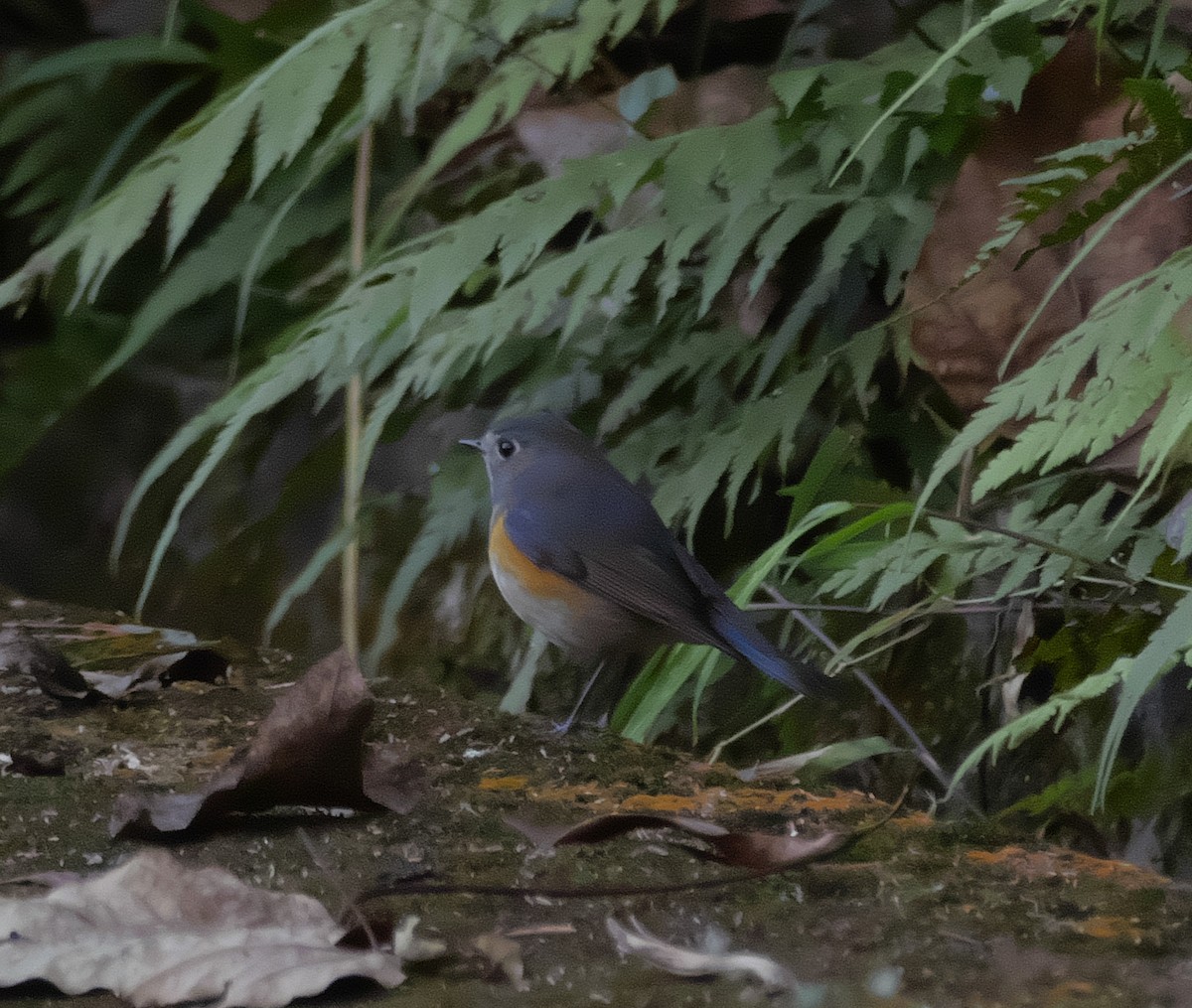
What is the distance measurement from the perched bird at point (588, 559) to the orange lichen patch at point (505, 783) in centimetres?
59

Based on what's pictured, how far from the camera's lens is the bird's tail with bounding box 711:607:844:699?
2.02 m

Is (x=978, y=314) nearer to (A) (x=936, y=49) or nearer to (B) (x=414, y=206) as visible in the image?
(A) (x=936, y=49)

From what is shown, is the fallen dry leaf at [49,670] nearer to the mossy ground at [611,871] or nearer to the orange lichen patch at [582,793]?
the mossy ground at [611,871]

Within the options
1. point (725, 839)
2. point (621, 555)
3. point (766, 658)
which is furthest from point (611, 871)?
point (621, 555)

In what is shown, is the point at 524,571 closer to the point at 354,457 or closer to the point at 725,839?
the point at 354,457

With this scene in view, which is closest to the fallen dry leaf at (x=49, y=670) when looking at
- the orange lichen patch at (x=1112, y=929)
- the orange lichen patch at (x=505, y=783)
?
the orange lichen patch at (x=505, y=783)

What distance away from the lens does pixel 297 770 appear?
4.64 ft

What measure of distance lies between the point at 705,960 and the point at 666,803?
1.68 feet

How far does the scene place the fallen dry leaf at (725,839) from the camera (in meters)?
1.25

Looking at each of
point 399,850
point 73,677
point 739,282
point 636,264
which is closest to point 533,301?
point 636,264

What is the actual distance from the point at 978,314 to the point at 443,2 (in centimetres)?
96

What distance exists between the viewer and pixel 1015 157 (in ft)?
7.50

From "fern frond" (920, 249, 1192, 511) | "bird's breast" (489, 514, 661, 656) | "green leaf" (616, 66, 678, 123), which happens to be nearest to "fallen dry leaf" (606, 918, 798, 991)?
"fern frond" (920, 249, 1192, 511)

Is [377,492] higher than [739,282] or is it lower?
lower
